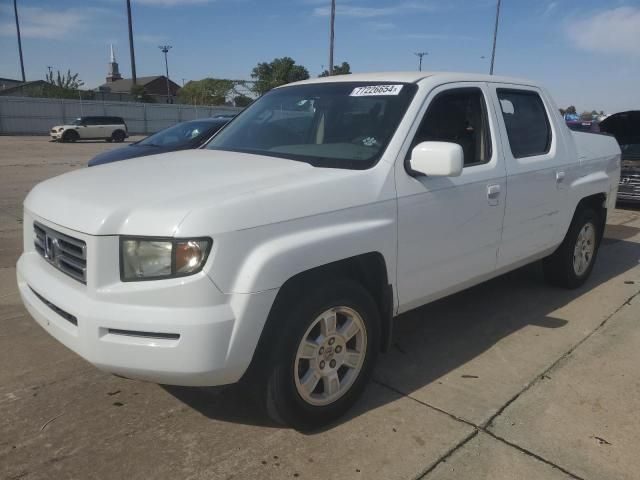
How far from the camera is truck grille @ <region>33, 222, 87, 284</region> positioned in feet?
8.04

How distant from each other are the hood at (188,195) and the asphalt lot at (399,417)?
3.08 ft

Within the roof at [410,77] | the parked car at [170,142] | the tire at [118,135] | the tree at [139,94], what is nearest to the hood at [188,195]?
the roof at [410,77]

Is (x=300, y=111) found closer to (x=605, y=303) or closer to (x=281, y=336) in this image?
(x=281, y=336)

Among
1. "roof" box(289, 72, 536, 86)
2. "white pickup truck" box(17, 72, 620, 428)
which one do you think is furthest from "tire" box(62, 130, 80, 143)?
"roof" box(289, 72, 536, 86)

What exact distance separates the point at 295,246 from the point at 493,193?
5.58ft

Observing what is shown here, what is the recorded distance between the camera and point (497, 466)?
102 inches

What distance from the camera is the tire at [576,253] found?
4840 mm

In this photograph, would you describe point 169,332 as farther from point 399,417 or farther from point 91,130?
point 91,130

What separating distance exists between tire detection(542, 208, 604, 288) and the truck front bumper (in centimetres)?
341

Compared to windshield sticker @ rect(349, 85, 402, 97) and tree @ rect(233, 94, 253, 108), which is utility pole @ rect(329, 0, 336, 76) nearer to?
windshield sticker @ rect(349, 85, 402, 97)

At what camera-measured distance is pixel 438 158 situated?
2844mm

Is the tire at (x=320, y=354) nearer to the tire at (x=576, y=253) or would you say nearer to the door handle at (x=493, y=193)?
the door handle at (x=493, y=193)

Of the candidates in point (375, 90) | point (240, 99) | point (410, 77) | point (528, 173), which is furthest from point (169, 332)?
point (240, 99)

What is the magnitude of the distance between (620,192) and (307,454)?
9.28 m
